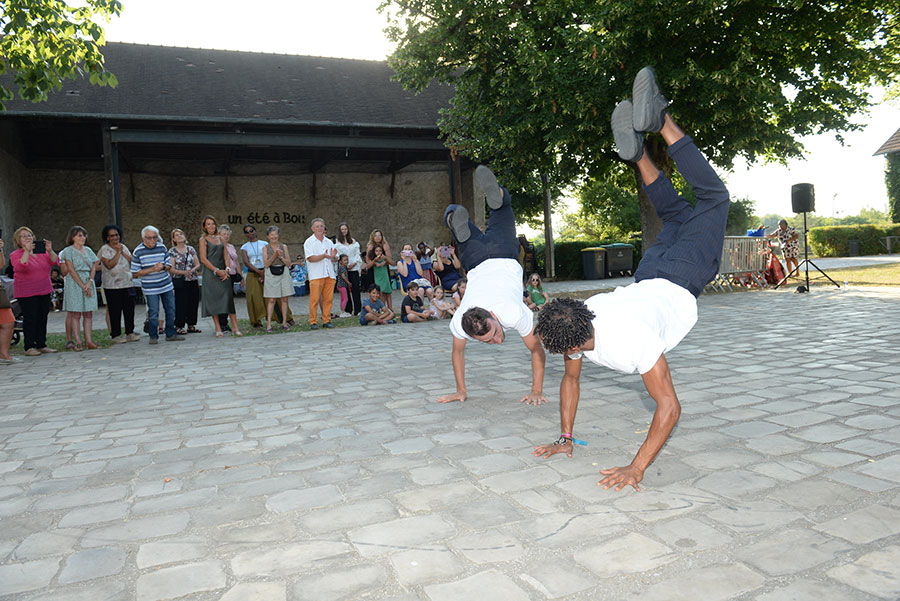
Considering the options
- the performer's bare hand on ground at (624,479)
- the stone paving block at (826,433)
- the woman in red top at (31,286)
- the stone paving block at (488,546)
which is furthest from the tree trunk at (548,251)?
the stone paving block at (488,546)

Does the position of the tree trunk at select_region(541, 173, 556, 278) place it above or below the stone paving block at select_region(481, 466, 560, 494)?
above

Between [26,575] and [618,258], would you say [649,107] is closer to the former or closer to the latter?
[26,575]

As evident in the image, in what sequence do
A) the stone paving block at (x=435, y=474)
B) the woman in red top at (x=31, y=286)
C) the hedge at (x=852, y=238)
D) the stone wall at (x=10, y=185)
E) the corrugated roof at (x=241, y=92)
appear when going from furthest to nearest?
1. the hedge at (x=852, y=238)
2. the corrugated roof at (x=241, y=92)
3. the stone wall at (x=10, y=185)
4. the woman in red top at (x=31, y=286)
5. the stone paving block at (x=435, y=474)

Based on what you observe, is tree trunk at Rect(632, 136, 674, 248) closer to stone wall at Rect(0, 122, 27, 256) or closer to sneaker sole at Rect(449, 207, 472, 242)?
sneaker sole at Rect(449, 207, 472, 242)

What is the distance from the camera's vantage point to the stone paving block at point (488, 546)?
2439 mm

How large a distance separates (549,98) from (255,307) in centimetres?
811

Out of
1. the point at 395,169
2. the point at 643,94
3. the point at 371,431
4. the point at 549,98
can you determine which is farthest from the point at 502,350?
the point at 395,169

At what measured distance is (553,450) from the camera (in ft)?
11.8

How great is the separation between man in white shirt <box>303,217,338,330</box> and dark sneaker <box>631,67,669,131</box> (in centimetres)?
743

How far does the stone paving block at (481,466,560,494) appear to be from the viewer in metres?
3.18

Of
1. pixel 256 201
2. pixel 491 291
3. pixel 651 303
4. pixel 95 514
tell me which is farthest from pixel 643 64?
pixel 256 201

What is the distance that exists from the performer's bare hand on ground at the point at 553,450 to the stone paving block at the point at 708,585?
4.37 feet

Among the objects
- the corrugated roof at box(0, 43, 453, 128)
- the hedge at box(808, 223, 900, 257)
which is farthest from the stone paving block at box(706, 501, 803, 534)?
the hedge at box(808, 223, 900, 257)

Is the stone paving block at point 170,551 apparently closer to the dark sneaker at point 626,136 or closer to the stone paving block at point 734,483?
the stone paving block at point 734,483
